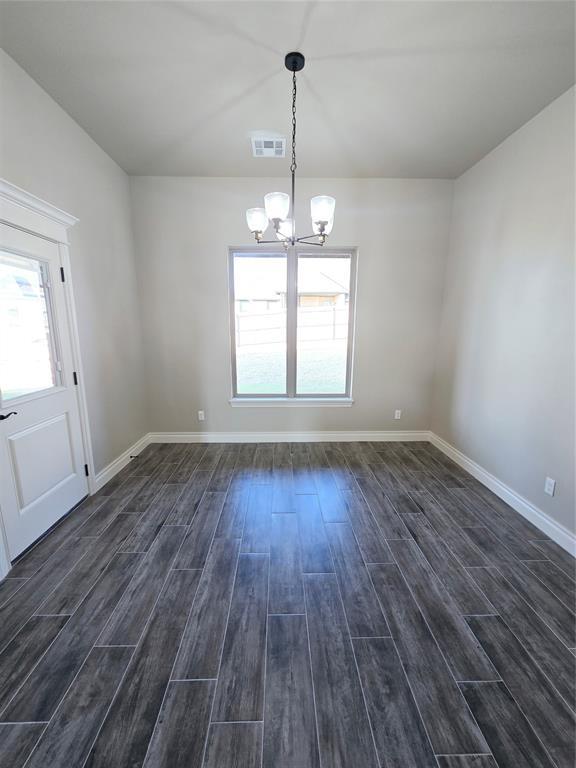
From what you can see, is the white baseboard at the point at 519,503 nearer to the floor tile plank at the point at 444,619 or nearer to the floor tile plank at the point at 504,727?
the floor tile plank at the point at 444,619

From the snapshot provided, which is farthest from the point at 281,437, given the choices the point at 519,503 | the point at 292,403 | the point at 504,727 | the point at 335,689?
the point at 504,727

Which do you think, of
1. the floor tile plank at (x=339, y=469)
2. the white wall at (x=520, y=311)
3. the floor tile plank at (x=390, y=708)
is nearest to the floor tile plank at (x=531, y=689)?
the floor tile plank at (x=390, y=708)

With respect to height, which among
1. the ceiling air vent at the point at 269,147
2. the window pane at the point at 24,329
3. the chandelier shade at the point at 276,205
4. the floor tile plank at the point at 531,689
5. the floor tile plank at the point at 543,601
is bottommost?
the floor tile plank at the point at 531,689

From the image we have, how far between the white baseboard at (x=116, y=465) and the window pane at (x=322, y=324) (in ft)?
6.62

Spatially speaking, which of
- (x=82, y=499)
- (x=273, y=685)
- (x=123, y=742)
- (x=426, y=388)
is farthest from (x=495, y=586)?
(x=82, y=499)

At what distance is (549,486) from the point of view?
2.21 meters

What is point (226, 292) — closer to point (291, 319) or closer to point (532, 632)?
point (291, 319)

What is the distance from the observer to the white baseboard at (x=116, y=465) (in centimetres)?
272

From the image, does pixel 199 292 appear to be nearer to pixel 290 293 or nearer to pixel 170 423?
pixel 290 293

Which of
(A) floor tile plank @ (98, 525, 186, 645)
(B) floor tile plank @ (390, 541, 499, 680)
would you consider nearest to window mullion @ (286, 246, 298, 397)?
(A) floor tile plank @ (98, 525, 186, 645)

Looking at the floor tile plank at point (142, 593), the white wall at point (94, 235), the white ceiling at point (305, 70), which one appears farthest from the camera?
the white wall at point (94, 235)

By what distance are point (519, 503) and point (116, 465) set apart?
371 centimetres

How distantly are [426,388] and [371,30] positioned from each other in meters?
3.19

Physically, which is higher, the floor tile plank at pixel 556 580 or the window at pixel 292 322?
the window at pixel 292 322
